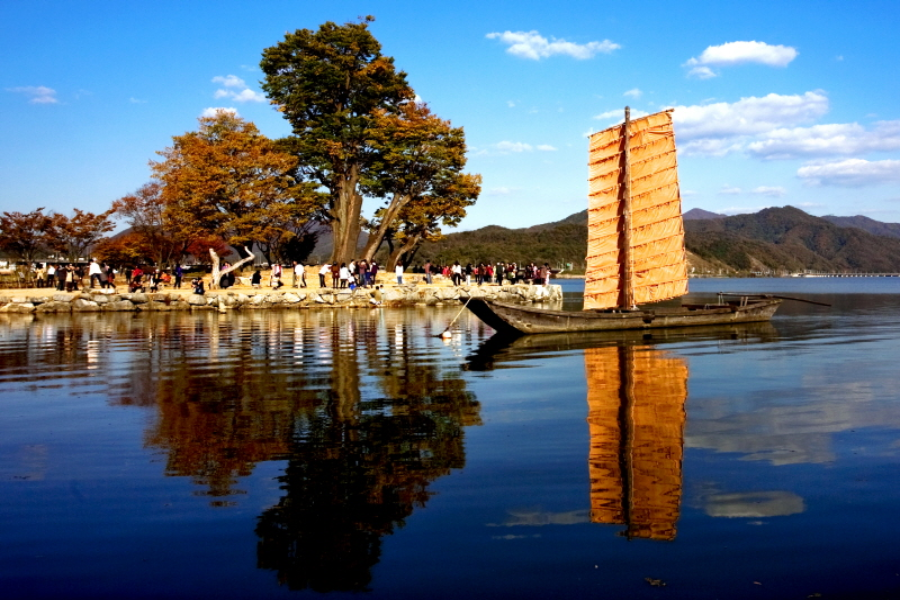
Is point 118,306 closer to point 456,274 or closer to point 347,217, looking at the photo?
point 347,217

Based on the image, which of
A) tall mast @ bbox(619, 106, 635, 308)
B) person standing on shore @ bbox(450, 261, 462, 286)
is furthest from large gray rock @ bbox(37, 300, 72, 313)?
tall mast @ bbox(619, 106, 635, 308)

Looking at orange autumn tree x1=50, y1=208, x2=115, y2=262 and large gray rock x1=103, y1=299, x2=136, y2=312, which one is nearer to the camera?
large gray rock x1=103, y1=299, x2=136, y2=312

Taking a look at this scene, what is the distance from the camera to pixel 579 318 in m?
24.2

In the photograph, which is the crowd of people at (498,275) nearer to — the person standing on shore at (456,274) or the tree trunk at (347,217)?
the person standing on shore at (456,274)

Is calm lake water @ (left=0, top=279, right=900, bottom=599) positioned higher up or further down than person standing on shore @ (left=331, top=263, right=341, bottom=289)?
further down

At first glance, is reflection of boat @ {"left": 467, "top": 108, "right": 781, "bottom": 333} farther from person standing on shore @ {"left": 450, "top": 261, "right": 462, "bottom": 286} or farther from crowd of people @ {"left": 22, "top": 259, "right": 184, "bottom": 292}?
crowd of people @ {"left": 22, "top": 259, "right": 184, "bottom": 292}

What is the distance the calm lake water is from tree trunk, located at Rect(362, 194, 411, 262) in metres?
33.3

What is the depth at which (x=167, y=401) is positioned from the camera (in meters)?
12.0

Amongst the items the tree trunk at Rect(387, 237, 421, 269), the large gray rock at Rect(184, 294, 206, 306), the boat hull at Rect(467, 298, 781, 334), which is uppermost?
the tree trunk at Rect(387, 237, 421, 269)

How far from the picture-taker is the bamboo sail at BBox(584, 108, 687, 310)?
26.9m

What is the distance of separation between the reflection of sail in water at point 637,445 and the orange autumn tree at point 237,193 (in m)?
32.4

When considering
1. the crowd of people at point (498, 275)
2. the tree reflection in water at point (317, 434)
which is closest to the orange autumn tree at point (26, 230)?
the crowd of people at point (498, 275)

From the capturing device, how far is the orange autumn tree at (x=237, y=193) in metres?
43.1

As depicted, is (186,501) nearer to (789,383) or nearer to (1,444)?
(1,444)
